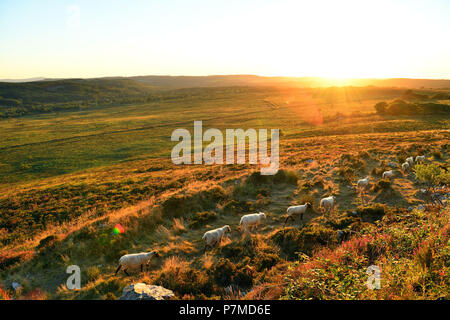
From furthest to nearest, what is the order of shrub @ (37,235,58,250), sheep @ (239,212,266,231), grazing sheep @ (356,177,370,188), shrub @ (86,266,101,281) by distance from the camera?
grazing sheep @ (356,177,370,188), sheep @ (239,212,266,231), shrub @ (37,235,58,250), shrub @ (86,266,101,281)

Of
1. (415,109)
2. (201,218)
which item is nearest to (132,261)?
(201,218)

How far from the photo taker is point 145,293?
248 inches

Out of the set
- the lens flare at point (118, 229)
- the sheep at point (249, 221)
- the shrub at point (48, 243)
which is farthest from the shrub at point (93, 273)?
the sheep at point (249, 221)

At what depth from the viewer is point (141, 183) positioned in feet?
90.9

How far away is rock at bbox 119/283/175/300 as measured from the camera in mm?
6180

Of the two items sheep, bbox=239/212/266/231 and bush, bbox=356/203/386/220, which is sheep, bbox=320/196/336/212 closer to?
bush, bbox=356/203/386/220

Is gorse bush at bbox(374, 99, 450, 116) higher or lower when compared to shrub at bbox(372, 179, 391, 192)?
higher

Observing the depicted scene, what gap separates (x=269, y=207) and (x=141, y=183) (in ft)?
60.6

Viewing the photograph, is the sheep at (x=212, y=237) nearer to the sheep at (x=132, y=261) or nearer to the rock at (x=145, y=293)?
the sheep at (x=132, y=261)

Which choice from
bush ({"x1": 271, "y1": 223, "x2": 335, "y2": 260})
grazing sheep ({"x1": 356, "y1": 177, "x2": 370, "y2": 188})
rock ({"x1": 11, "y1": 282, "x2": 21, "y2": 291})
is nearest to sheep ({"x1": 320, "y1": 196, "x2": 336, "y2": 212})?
bush ({"x1": 271, "y1": 223, "x2": 335, "y2": 260})

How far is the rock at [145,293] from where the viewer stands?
6.18 m

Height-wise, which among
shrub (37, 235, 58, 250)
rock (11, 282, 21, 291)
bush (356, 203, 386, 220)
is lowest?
rock (11, 282, 21, 291)
